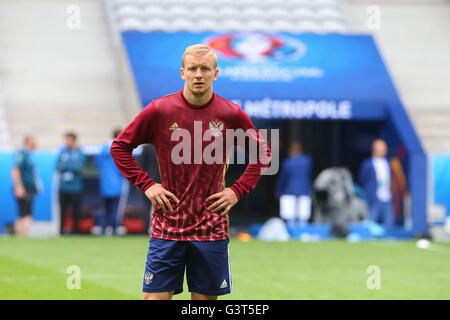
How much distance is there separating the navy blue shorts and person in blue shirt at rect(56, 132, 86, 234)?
10808mm

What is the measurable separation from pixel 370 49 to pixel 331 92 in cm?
191

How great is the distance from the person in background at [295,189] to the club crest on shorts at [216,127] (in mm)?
11738

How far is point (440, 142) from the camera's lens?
21.3 metres

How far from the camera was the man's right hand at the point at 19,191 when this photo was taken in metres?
15.7

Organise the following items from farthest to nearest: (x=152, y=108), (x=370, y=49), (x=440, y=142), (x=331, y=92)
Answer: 1. (x=440, y=142)
2. (x=370, y=49)
3. (x=331, y=92)
4. (x=152, y=108)

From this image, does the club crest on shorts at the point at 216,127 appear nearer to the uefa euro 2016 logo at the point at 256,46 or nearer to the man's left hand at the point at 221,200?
the man's left hand at the point at 221,200

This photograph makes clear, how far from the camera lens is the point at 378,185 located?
54.1ft

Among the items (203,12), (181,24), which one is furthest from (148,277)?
(203,12)

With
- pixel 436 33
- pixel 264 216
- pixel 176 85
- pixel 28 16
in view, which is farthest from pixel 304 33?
pixel 28 16

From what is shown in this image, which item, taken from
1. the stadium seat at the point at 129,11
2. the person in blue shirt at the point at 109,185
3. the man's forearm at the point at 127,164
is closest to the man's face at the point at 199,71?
the man's forearm at the point at 127,164

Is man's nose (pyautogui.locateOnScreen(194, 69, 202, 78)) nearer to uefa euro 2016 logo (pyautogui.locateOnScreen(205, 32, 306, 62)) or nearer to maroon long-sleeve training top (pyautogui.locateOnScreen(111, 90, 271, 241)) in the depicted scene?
maroon long-sleeve training top (pyautogui.locateOnScreen(111, 90, 271, 241))

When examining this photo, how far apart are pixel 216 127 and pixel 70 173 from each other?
11279mm

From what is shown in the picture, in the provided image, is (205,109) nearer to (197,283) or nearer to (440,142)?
(197,283)

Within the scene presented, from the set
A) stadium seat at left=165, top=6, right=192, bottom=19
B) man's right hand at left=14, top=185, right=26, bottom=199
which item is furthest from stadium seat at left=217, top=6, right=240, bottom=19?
man's right hand at left=14, top=185, right=26, bottom=199
